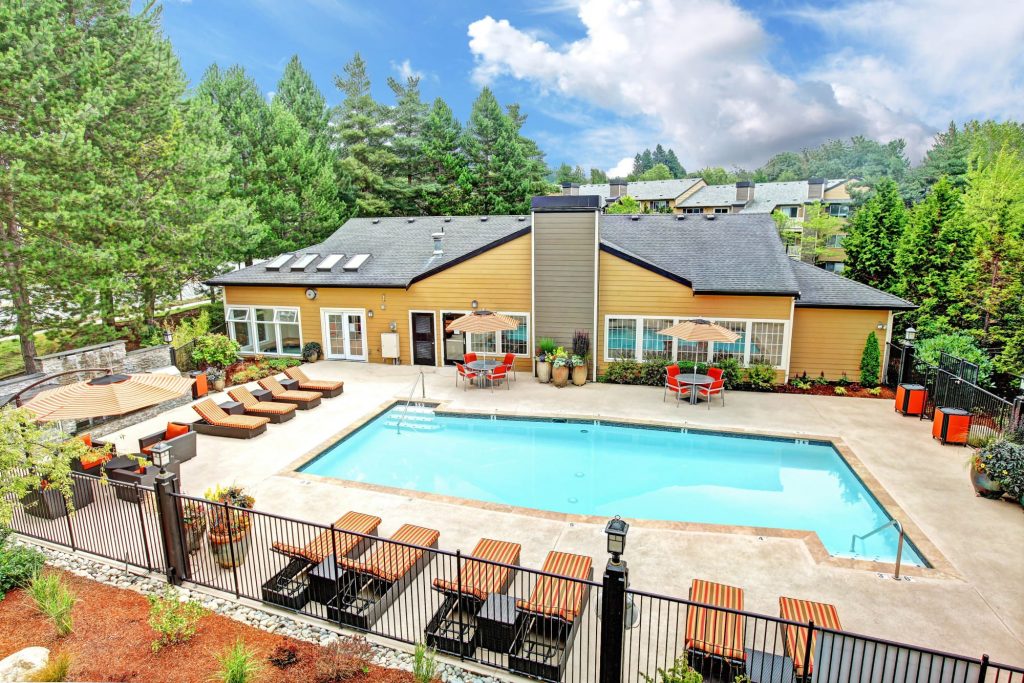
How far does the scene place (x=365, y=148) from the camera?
37.4 m

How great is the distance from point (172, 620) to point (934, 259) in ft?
73.9

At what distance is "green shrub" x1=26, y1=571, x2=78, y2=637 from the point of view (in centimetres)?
613

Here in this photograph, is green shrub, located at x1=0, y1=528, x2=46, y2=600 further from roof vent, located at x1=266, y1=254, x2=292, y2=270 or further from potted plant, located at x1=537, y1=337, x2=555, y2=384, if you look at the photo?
roof vent, located at x1=266, y1=254, x2=292, y2=270

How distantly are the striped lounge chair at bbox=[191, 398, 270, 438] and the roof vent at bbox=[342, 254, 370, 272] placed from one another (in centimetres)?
778

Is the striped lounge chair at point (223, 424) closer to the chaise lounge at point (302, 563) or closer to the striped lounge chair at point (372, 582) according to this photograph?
the chaise lounge at point (302, 563)

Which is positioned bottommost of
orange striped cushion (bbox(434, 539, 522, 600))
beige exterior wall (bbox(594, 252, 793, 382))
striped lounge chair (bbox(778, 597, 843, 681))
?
striped lounge chair (bbox(778, 597, 843, 681))

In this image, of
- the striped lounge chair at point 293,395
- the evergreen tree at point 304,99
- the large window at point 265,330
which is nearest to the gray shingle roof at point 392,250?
the large window at point 265,330


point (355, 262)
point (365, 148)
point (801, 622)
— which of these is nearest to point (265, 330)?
point (355, 262)

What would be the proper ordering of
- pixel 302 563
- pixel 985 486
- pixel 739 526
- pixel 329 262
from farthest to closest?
pixel 329 262, pixel 985 486, pixel 739 526, pixel 302 563

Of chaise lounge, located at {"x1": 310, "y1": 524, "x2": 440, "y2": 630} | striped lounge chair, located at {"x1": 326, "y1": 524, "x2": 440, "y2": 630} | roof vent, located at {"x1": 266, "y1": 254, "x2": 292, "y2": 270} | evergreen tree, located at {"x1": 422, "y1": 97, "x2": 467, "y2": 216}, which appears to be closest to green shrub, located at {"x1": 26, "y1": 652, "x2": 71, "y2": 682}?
chaise lounge, located at {"x1": 310, "y1": 524, "x2": 440, "y2": 630}

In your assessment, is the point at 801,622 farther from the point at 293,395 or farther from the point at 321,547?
the point at 293,395

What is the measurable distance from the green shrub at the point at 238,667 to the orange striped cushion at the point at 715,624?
4225 millimetres

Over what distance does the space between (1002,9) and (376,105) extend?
3659cm

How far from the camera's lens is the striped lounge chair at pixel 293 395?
14.3 m
